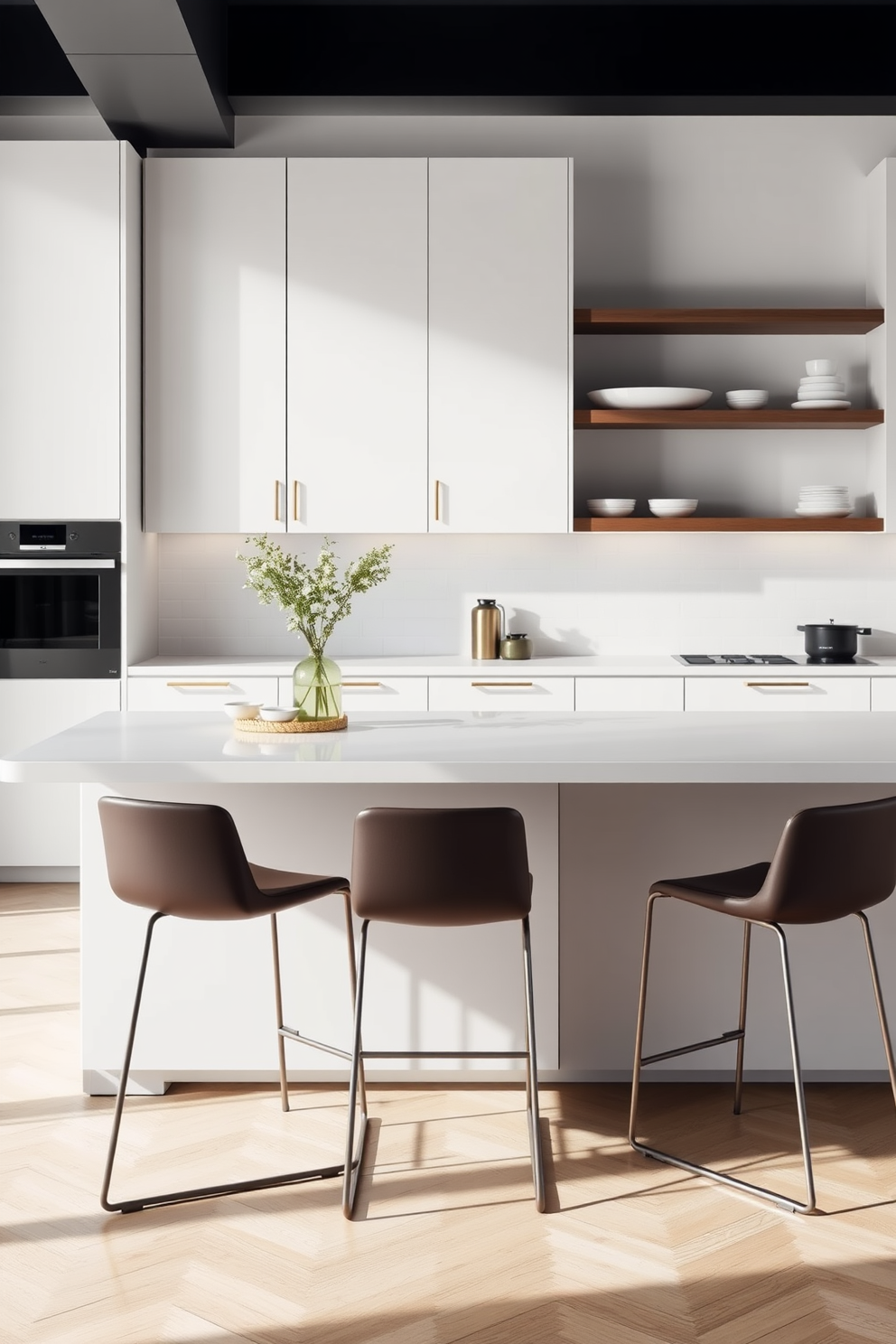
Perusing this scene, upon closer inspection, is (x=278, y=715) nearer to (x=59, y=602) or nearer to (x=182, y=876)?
(x=182, y=876)

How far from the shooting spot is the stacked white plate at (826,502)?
5.11 meters

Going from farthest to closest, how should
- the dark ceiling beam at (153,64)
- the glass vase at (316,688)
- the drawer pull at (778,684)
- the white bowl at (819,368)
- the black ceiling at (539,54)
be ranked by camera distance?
the black ceiling at (539,54) < the white bowl at (819,368) < the drawer pull at (778,684) < the dark ceiling beam at (153,64) < the glass vase at (316,688)

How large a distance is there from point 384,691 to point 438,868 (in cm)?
248

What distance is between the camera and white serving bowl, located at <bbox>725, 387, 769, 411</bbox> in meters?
5.08

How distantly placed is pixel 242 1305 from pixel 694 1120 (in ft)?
4.03

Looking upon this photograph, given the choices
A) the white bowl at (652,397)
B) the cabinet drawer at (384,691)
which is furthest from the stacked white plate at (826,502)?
the cabinet drawer at (384,691)

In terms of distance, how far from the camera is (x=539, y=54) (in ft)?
17.5

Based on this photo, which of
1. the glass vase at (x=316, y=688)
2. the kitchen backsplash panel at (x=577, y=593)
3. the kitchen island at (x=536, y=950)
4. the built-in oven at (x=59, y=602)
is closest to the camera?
the kitchen island at (x=536, y=950)

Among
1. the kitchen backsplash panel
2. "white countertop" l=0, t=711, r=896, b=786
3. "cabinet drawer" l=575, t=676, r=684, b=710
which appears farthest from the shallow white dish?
"white countertop" l=0, t=711, r=896, b=786

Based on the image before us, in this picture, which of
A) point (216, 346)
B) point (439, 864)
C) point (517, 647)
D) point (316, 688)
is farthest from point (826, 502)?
point (439, 864)

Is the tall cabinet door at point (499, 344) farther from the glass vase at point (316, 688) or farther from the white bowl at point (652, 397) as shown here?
the glass vase at point (316, 688)

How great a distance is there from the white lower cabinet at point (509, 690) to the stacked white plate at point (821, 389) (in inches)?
63.3

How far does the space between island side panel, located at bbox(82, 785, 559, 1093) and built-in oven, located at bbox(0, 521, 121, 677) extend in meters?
2.03

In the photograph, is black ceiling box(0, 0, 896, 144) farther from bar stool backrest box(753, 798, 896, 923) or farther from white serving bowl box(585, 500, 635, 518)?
bar stool backrest box(753, 798, 896, 923)
